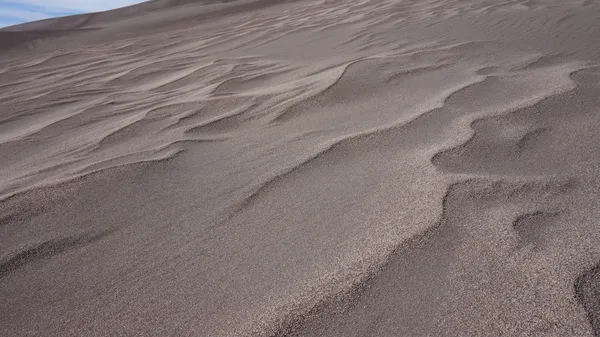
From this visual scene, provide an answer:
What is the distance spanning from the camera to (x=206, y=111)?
6.97 ft

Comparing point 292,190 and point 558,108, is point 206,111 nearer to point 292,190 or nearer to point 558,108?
point 292,190

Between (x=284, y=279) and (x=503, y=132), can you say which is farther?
(x=503, y=132)

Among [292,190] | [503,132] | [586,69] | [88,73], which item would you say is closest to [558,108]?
[503,132]

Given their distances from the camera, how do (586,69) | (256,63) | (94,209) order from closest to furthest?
(94,209)
(586,69)
(256,63)

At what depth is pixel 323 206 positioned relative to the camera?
117cm

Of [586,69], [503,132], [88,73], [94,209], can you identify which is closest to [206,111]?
[94,209]

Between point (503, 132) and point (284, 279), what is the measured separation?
93 cm

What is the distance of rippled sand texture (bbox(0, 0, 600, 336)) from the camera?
83 centimetres

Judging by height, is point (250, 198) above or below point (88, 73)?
below

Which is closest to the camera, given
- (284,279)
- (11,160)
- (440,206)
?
(284,279)

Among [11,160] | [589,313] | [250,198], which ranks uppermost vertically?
[11,160]

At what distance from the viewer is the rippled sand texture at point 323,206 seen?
83 cm

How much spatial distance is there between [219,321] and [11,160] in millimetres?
1431

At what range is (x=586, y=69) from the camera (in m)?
2.11
